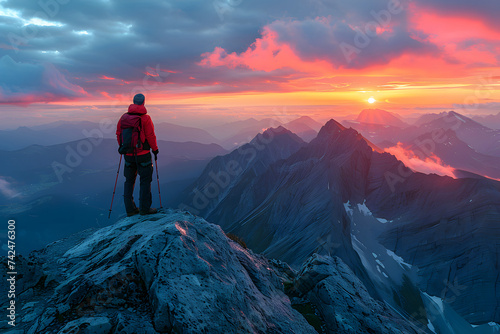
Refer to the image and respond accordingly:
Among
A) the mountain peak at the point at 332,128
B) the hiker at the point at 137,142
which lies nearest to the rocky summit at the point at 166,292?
the hiker at the point at 137,142

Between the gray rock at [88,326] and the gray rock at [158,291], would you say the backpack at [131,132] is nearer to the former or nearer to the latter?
the gray rock at [158,291]

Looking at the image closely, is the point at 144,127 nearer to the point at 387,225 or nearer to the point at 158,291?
the point at 158,291

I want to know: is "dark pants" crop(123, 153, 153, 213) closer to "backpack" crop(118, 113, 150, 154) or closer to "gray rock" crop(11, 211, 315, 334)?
"backpack" crop(118, 113, 150, 154)

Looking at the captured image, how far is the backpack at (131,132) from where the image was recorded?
1141 centimetres

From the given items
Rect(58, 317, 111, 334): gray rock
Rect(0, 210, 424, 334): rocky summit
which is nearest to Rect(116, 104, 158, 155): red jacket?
Rect(0, 210, 424, 334): rocky summit

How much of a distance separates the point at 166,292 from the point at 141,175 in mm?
6774

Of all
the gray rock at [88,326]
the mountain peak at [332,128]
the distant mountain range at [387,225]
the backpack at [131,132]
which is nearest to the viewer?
the gray rock at [88,326]

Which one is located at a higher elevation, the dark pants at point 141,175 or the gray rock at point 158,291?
the dark pants at point 141,175

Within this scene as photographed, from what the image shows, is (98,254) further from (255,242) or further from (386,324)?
(255,242)

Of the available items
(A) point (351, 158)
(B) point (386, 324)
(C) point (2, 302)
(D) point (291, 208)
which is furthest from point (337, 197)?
(C) point (2, 302)

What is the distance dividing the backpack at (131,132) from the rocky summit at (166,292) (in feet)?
11.5

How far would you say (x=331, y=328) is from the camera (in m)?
11.9

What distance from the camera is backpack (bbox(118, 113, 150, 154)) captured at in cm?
1141

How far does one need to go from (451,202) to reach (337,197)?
48.8 m
